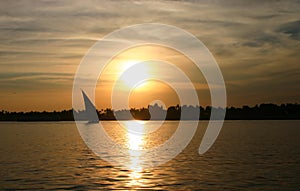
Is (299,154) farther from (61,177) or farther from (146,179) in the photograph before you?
(61,177)

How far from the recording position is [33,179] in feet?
149

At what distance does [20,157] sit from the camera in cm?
6825

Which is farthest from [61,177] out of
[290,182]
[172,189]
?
[290,182]

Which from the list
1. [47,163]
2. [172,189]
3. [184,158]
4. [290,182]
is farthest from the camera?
[184,158]

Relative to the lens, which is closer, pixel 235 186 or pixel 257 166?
pixel 235 186

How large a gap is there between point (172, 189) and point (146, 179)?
6222 millimetres

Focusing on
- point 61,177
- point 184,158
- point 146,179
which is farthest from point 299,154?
point 61,177

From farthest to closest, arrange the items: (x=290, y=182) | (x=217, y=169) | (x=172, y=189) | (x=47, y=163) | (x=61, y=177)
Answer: (x=47, y=163)
(x=217, y=169)
(x=61, y=177)
(x=290, y=182)
(x=172, y=189)

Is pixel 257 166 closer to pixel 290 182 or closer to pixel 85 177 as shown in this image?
pixel 290 182

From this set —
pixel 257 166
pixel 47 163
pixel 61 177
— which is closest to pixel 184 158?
pixel 257 166

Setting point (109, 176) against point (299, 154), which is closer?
point (109, 176)

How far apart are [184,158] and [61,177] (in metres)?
24.8

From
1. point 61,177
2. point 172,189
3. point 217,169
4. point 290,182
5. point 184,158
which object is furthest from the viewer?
point 184,158

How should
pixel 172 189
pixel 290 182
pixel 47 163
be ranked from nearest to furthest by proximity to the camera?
1. pixel 172 189
2. pixel 290 182
3. pixel 47 163
